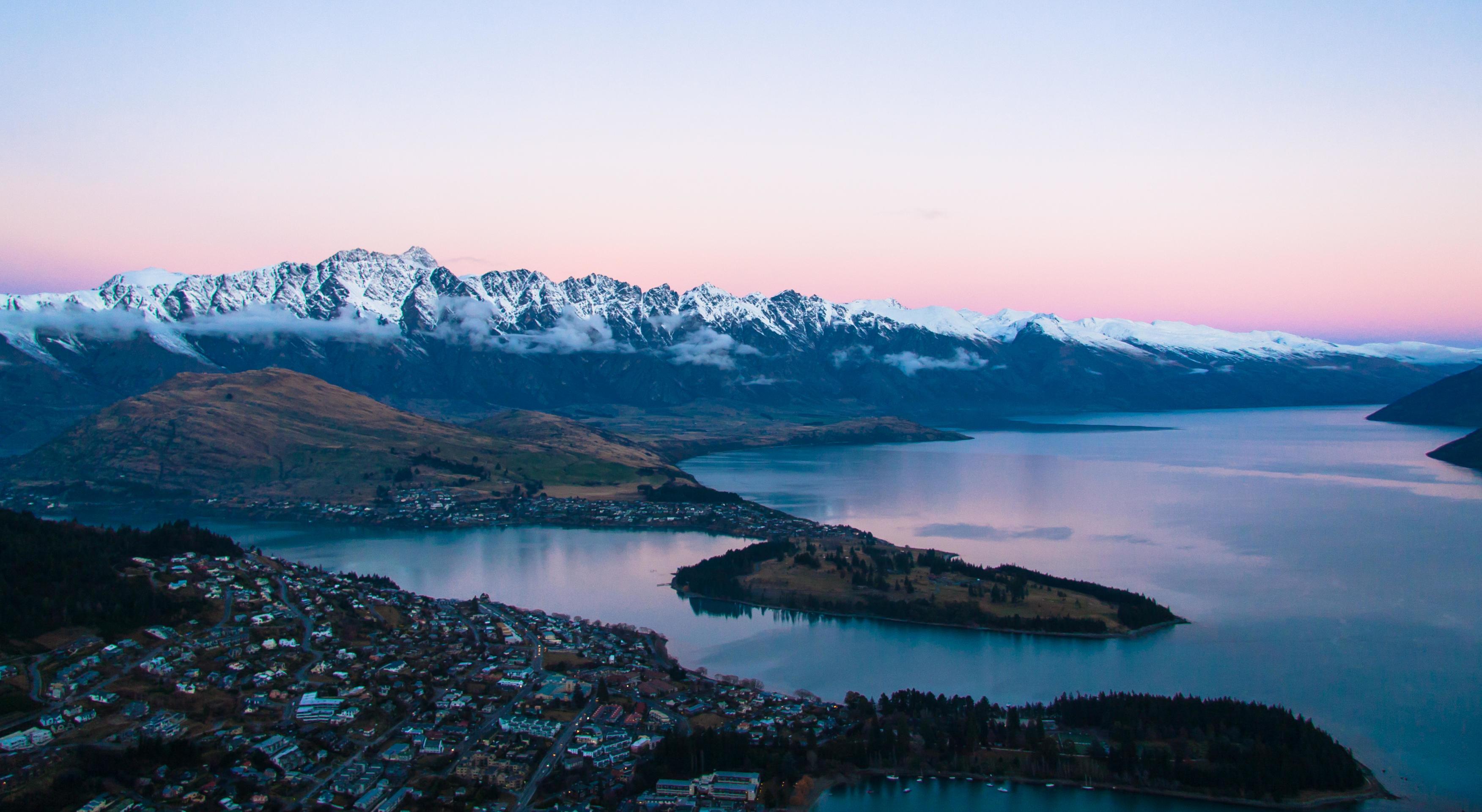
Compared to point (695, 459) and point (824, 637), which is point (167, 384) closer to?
point (695, 459)

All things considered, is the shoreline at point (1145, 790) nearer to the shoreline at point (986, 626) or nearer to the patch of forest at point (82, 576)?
the shoreline at point (986, 626)

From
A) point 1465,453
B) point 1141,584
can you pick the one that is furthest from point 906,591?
point 1465,453

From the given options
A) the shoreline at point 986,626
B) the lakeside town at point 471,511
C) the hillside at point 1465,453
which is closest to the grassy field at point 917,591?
the shoreline at point 986,626

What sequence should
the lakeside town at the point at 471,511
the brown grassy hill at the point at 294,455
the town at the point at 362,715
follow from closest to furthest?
the town at the point at 362,715, the lakeside town at the point at 471,511, the brown grassy hill at the point at 294,455

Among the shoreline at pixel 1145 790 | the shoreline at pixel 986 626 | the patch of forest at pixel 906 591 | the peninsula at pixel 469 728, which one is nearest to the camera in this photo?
the peninsula at pixel 469 728

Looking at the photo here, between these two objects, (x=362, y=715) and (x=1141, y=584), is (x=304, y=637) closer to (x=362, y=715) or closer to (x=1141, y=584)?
(x=362, y=715)
